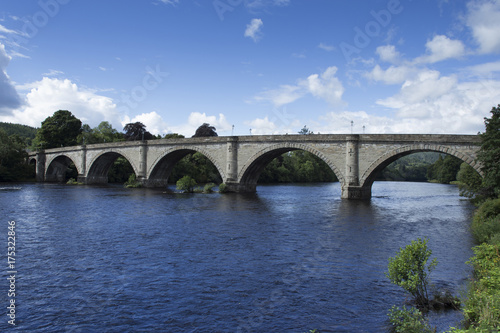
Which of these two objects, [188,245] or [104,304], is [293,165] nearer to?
[188,245]

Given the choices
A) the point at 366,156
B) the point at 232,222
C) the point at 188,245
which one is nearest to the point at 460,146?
the point at 366,156

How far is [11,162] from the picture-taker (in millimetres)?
81812

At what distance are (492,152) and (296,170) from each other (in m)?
79.2

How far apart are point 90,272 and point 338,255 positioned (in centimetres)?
1154

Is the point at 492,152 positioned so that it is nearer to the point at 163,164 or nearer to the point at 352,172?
the point at 352,172

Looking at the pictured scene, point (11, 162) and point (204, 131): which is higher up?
point (204, 131)

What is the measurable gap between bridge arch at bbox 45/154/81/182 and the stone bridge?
11735mm

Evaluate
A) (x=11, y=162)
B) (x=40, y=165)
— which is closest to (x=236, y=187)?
(x=11, y=162)

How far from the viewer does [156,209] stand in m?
34.1

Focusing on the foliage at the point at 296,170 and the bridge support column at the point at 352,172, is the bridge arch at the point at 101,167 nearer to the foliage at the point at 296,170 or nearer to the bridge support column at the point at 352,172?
the foliage at the point at 296,170

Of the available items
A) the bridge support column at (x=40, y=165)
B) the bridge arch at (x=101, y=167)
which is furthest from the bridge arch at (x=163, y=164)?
the bridge support column at (x=40, y=165)

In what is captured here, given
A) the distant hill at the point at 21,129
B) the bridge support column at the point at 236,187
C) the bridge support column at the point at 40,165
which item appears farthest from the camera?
the distant hill at the point at 21,129

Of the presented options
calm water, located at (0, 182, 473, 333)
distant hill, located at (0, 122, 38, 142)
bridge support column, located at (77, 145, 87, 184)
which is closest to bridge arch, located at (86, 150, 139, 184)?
bridge support column, located at (77, 145, 87, 184)

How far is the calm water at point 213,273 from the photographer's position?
1018cm
